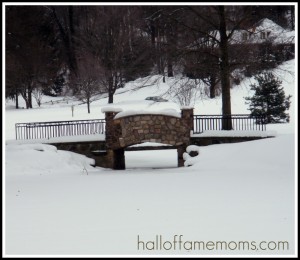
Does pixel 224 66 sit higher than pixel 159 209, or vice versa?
pixel 224 66

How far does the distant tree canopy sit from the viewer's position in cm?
1636

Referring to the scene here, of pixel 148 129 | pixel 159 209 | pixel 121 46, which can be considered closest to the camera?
pixel 159 209

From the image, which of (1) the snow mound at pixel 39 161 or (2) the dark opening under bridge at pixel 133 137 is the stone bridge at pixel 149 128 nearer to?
(2) the dark opening under bridge at pixel 133 137

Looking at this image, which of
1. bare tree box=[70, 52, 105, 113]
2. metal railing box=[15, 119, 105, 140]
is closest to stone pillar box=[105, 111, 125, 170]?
metal railing box=[15, 119, 105, 140]

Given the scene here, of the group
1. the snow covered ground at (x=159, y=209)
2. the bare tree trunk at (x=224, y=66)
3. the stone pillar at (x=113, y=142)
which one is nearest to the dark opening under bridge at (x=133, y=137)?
the stone pillar at (x=113, y=142)

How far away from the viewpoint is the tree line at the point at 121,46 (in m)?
16.4

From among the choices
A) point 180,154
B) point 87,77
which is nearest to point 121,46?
point 87,77

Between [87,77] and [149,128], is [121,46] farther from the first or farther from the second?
[149,128]

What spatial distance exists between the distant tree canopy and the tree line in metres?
0.04

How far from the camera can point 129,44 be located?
3222 centimetres

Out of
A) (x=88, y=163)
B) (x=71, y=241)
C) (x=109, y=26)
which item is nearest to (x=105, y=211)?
(x=71, y=241)

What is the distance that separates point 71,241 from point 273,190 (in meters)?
3.76

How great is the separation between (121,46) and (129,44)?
778 millimetres

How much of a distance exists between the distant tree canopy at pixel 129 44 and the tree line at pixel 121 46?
0.12ft
